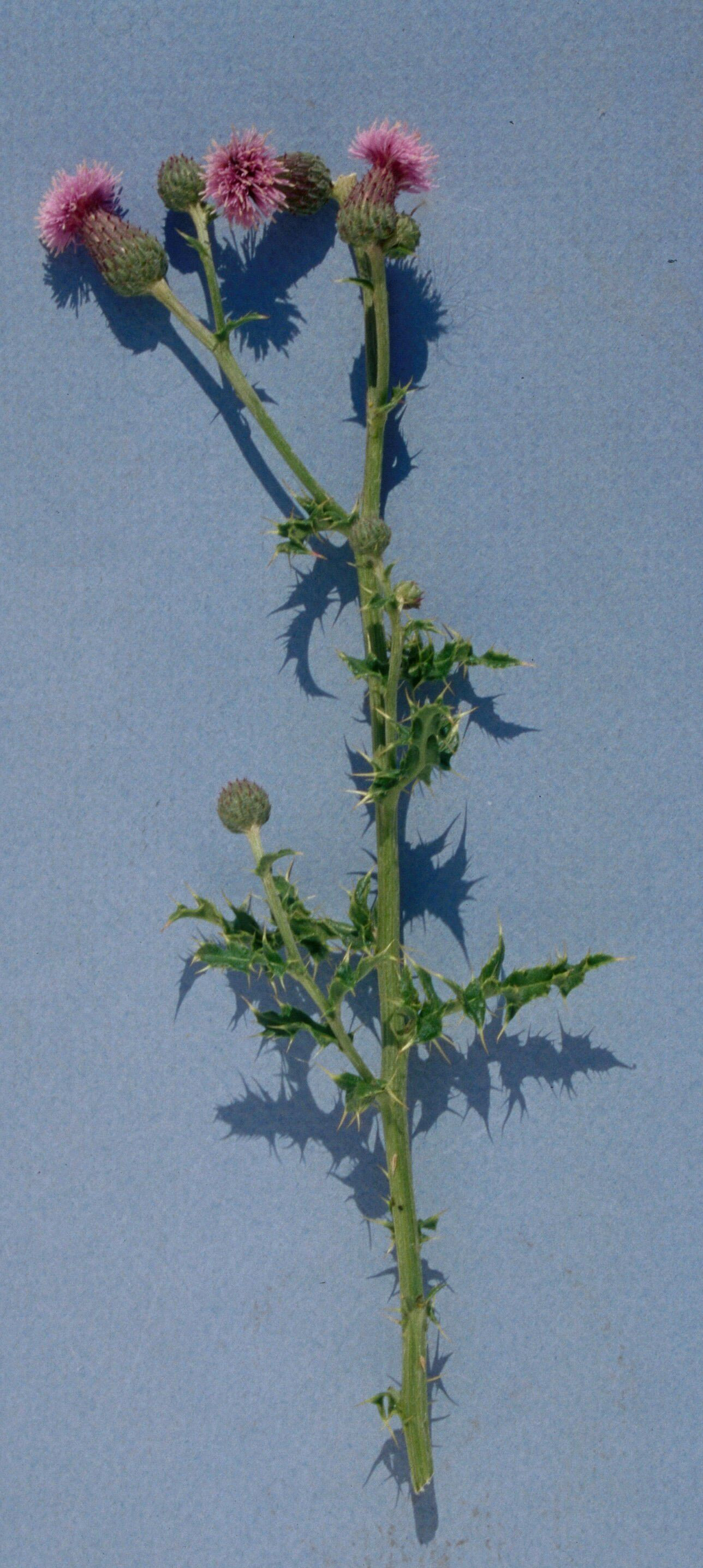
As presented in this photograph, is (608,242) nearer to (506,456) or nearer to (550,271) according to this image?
(550,271)

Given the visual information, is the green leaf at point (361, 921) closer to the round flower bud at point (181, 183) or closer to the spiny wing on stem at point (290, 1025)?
the spiny wing on stem at point (290, 1025)

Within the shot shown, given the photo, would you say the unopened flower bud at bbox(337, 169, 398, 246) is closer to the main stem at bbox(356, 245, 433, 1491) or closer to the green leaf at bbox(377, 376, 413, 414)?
the main stem at bbox(356, 245, 433, 1491)

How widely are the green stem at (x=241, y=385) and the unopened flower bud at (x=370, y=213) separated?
280 mm

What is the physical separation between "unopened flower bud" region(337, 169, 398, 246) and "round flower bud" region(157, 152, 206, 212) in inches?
12.1

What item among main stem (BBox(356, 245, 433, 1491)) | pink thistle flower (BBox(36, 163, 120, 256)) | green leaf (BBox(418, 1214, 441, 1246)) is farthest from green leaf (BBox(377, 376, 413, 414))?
green leaf (BBox(418, 1214, 441, 1246))

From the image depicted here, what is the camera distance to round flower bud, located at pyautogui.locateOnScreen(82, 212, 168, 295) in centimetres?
206

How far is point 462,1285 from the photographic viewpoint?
222 cm

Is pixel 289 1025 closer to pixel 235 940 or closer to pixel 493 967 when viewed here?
pixel 235 940

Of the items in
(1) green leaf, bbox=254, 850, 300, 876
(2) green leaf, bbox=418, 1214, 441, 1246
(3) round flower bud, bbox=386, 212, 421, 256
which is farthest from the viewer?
(2) green leaf, bbox=418, 1214, 441, 1246

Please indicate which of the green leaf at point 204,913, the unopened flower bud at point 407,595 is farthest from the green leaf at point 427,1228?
the unopened flower bud at point 407,595

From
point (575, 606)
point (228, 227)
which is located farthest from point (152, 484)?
point (575, 606)

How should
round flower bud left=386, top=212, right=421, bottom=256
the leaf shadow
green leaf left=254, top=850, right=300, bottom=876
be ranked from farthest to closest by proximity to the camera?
the leaf shadow → round flower bud left=386, top=212, right=421, bottom=256 → green leaf left=254, top=850, right=300, bottom=876

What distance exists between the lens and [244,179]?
199 cm

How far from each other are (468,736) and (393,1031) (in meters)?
0.63
